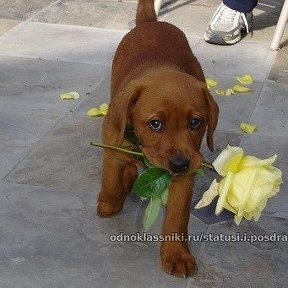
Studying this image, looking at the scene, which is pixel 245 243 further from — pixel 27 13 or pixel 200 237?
pixel 27 13

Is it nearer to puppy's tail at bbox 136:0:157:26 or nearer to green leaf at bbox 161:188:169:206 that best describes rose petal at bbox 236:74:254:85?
puppy's tail at bbox 136:0:157:26

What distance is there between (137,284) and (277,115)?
5.63 ft

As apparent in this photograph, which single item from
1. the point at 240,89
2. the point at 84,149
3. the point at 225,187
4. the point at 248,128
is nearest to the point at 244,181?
the point at 225,187

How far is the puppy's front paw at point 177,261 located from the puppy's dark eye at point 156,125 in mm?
455

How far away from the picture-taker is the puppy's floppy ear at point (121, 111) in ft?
7.43

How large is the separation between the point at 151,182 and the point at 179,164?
0.48 ft

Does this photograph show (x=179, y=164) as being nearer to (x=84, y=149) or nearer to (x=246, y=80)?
(x=84, y=149)

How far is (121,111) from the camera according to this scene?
89.8 inches

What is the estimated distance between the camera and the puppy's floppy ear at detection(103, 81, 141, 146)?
226 cm

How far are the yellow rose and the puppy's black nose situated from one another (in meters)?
0.10

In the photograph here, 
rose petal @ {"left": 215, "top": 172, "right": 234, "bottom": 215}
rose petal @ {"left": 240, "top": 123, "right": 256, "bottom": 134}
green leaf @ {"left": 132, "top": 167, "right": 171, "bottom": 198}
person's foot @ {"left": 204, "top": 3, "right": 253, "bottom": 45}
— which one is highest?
rose petal @ {"left": 215, "top": 172, "right": 234, "bottom": 215}

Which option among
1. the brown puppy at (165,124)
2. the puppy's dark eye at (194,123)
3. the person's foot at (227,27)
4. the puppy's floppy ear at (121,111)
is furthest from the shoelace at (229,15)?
the puppy's dark eye at (194,123)

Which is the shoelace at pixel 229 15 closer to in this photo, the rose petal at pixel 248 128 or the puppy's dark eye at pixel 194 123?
the rose petal at pixel 248 128

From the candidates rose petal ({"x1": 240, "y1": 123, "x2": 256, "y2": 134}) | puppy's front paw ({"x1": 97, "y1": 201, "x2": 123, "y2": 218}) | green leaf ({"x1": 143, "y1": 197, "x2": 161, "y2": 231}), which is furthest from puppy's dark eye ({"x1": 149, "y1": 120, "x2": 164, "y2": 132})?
rose petal ({"x1": 240, "y1": 123, "x2": 256, "y2": 134})
